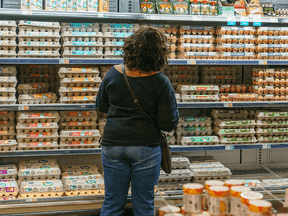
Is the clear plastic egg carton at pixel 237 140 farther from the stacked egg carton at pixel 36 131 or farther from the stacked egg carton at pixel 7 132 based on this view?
the stacked egg carton at pixel 7 132

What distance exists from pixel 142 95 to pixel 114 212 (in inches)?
35.4

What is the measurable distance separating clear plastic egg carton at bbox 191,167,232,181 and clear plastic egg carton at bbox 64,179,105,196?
1.14m

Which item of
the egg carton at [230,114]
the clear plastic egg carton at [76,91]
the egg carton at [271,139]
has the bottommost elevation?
the egg carton at [271,139]

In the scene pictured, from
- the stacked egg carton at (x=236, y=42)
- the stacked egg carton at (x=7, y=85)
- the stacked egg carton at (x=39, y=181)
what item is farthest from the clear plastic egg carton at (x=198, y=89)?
the stacked egg carton at (x=7, y=85)

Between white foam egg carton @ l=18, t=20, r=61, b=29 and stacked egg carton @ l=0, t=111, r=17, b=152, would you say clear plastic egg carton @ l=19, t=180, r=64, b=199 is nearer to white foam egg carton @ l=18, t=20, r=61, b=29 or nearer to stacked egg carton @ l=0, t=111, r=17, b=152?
stacked egg carton @ l=0, t=111, r=17, b=152

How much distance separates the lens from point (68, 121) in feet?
12.4

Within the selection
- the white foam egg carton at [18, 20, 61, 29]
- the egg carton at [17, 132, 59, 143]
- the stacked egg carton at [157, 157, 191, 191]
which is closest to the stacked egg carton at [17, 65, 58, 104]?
the egg carton at [17, 132, 59, 143]

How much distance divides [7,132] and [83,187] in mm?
1062

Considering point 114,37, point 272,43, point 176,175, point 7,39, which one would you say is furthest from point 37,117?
point 272,43

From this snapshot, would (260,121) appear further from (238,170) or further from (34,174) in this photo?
(34,174)

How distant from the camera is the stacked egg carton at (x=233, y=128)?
13.1 ft

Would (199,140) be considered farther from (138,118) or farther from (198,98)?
(138,118)

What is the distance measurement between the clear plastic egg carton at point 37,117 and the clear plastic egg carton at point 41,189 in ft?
2.26

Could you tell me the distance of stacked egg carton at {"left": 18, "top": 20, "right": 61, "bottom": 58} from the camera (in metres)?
3.54
